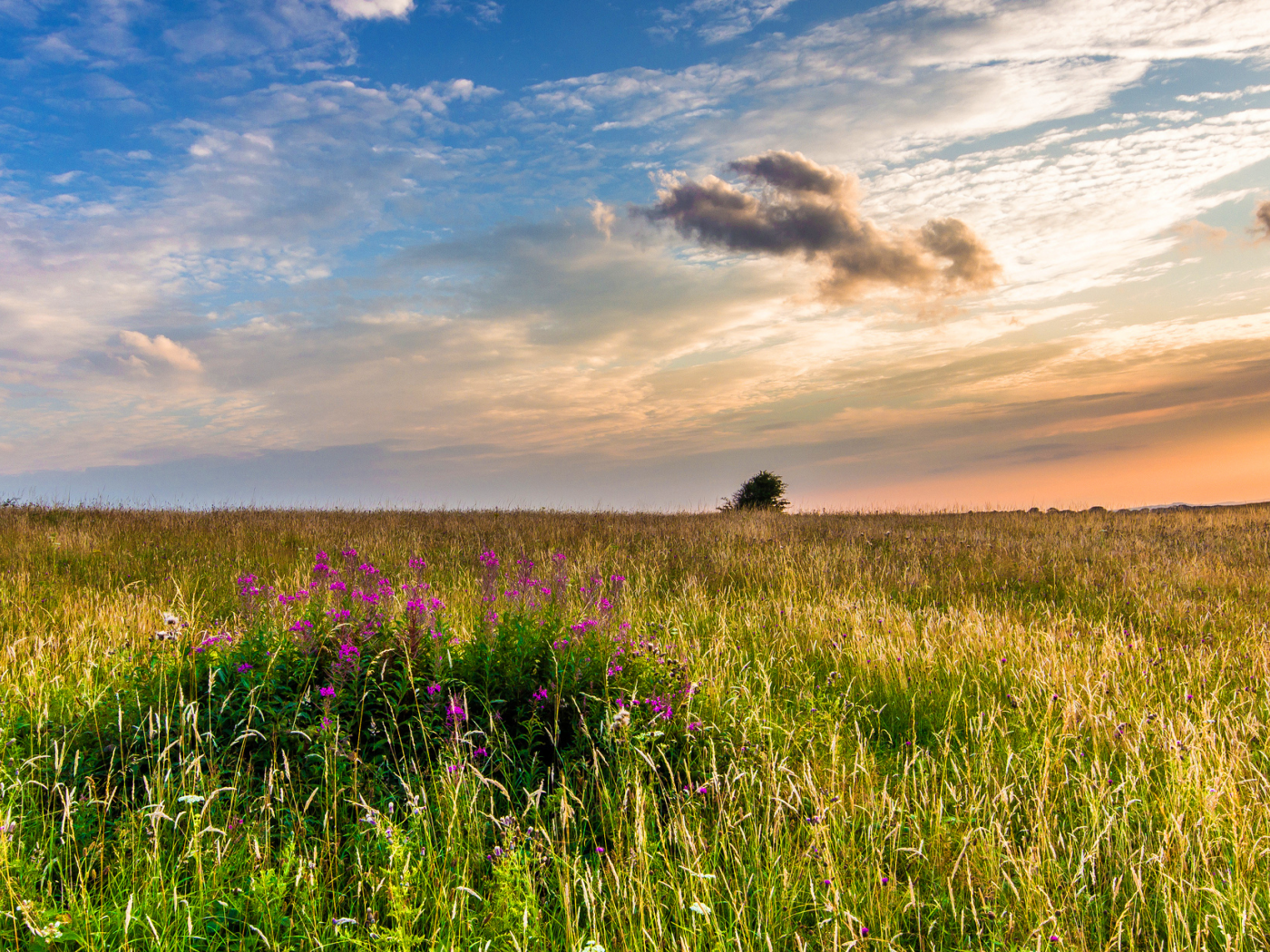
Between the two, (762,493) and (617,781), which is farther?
(762,493)

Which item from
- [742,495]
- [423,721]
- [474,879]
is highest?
[742,495]

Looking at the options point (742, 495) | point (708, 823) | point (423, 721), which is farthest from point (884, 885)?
point (742, 495)

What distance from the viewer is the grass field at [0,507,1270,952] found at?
246cm

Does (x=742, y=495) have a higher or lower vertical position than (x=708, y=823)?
higher

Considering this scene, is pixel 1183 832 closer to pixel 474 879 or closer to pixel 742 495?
pixel 474 879

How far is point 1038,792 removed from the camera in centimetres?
332

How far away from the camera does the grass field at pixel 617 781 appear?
2.46 metres

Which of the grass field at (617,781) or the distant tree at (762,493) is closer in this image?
the grass field at (617,781)

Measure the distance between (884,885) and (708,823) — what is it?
2.48 ft

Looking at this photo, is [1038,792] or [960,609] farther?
[960,609]

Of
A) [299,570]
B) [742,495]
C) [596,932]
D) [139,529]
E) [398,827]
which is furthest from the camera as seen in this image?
[742,495]

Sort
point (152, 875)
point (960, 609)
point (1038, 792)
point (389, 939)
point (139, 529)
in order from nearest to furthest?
1. point (389, 939)
2. point (152, 875)
3. point (1038, 792)
4. point (960, 609)
5. point (139, 529)

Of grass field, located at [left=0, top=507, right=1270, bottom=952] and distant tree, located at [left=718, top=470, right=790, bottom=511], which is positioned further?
distant tree, located at [left=718, top=470, right=790, bottom=511]

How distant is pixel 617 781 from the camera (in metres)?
3.27
